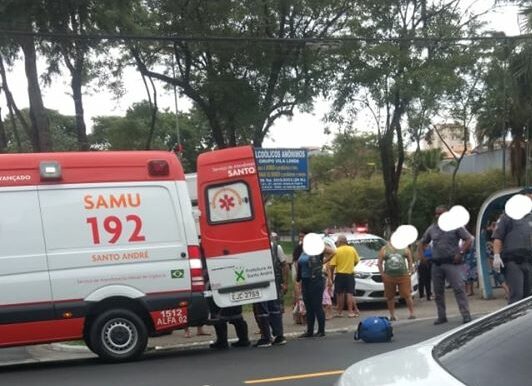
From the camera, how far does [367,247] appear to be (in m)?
16.4

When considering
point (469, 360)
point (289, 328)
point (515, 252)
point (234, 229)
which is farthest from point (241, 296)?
point (469, 360)

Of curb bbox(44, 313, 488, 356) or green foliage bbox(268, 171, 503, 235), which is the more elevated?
green foliage bbox(268, 171, 503, 235)

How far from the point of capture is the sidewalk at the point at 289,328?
10.9 meters

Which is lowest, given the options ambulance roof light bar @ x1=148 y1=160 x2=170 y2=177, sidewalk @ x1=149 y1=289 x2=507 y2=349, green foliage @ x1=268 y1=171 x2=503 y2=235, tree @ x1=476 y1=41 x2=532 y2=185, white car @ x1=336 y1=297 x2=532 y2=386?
sidewalk @ x1=149 y1=289 x2=507 y2=349

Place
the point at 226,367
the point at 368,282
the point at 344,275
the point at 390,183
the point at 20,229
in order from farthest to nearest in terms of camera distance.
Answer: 1. the point at 390,183
2. the point at 368,282
3. the point at 344,275
4. the point at 20,229
5. the point at 226,367

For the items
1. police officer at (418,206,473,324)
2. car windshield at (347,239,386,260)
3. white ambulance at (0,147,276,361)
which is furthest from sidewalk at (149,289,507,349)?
white ambulance at (0,147,276,361)

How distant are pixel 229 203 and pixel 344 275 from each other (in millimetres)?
3933

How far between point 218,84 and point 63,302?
37.3 ft

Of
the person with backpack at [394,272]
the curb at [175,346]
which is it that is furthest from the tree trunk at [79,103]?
A: the person with backpack at [394,272]

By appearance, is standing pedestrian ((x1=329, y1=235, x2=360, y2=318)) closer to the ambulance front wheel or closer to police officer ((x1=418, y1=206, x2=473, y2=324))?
police officer ((x1=418, y1=206, x2=473, y2=324))

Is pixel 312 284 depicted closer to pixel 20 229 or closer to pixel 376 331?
pixel 376 331

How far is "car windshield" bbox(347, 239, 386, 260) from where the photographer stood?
15923mm

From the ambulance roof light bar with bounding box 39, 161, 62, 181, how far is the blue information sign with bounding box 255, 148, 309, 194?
32.5 ft

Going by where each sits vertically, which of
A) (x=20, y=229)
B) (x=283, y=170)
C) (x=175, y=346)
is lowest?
(x=175, y=346)
